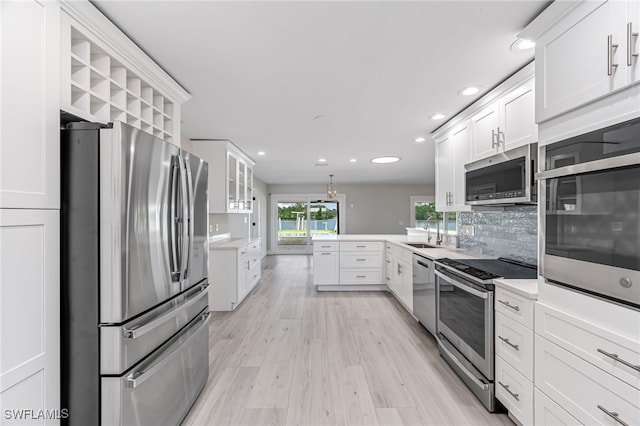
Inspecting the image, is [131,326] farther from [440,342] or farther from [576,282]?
[440,342]

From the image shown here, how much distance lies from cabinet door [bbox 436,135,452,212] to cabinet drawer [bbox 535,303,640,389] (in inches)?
76.0

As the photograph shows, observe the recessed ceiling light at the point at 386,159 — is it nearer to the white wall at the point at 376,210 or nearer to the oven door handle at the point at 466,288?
the oven door handle at the point at 466,288

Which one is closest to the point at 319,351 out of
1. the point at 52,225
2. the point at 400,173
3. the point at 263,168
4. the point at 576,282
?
the point at 576,282

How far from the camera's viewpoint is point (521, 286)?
1709mm

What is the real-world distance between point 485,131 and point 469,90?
1.29 feet

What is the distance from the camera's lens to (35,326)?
1.15 m

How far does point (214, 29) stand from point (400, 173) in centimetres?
643

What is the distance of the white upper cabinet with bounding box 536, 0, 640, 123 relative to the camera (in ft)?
3.61

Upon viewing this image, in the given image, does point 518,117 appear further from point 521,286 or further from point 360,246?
point 360,246

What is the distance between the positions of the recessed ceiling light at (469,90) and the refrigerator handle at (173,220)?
2.35 metres

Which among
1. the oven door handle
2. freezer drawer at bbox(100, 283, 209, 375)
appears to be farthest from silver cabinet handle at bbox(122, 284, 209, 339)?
the oven door handle

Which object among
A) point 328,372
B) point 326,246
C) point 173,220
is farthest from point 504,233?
point 173,220

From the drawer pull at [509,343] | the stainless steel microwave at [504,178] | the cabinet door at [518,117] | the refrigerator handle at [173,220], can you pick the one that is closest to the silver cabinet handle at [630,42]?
the cabinet door at [518,117]

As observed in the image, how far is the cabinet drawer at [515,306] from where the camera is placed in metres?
1.60
